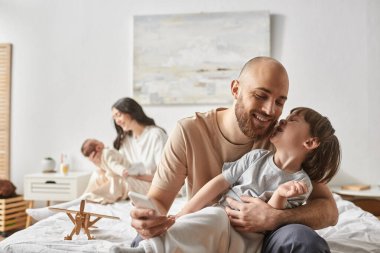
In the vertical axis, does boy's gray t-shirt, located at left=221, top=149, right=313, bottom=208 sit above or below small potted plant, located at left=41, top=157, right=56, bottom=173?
above

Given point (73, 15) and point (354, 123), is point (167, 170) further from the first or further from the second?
point (73, 15)

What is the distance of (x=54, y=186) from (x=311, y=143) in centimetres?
290

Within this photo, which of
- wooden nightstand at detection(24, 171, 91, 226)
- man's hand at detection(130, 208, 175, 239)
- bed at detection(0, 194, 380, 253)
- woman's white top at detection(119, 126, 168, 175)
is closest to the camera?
man's hand at detection(130, 208, 175, 239)

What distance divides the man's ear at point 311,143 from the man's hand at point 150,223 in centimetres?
66

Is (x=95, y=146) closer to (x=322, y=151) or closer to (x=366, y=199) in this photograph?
(x=322, y=151)

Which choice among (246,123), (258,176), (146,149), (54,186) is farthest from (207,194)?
(54,186)

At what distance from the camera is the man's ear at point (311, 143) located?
1.70 meters

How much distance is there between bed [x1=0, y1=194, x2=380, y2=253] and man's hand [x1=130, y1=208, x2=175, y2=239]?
12.9 inches

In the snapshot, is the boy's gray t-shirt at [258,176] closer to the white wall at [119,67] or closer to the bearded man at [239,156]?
the bearded man at [239,156]

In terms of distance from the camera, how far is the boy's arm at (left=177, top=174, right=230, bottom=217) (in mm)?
1676

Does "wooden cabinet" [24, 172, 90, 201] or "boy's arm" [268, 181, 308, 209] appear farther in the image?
"wooden cabinet" [24, 172, 90, 201]

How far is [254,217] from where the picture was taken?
60.4 inches

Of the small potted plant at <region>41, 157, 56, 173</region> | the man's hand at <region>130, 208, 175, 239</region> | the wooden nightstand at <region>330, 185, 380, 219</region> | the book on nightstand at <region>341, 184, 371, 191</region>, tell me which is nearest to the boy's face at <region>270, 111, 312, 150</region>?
the man's hand at <region>130, 208, 175, 239</region>

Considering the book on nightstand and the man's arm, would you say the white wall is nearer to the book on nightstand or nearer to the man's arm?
the book on nightstand
